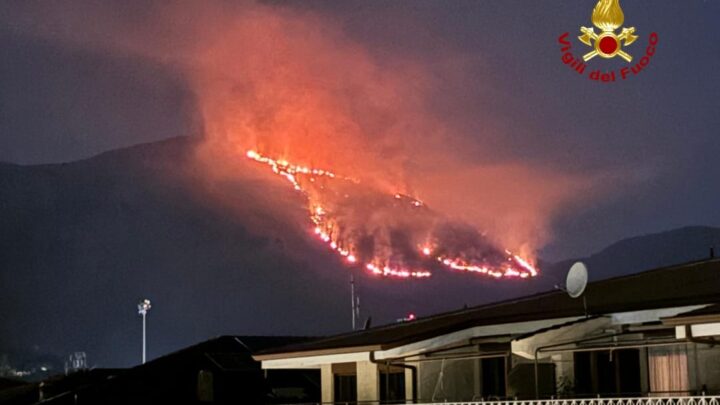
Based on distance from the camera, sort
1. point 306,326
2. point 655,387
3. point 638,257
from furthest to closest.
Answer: point 638,257, point 306,326, point 655,387

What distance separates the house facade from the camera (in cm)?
2448

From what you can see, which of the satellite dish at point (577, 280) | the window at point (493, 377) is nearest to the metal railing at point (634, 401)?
the satellite dish at point (577, 280)

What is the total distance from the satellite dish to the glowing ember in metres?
113

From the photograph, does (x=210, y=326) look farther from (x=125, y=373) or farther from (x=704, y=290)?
(x=704, y=290)

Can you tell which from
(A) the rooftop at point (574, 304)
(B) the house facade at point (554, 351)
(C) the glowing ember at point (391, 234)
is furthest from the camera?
(C) the glowing ember at point (391, 234)

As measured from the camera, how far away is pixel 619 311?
26219 mm

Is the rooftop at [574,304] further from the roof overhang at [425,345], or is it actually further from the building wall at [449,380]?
the building wall at [449,380]

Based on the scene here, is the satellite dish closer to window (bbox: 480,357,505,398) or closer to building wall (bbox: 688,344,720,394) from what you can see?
window (bbox: 480,357,505,398)

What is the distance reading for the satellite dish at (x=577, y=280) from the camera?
27.3 metres

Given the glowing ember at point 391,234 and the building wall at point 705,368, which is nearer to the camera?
the building wall at point 705,368

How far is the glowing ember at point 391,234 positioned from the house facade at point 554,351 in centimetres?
10957

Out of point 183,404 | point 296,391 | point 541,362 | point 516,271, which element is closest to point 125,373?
point 183,404

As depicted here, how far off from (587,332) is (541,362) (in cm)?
118

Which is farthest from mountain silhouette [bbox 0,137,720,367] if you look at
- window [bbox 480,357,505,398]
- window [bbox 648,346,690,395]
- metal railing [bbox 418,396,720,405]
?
metal railing [bbox 418,396,720,405]
